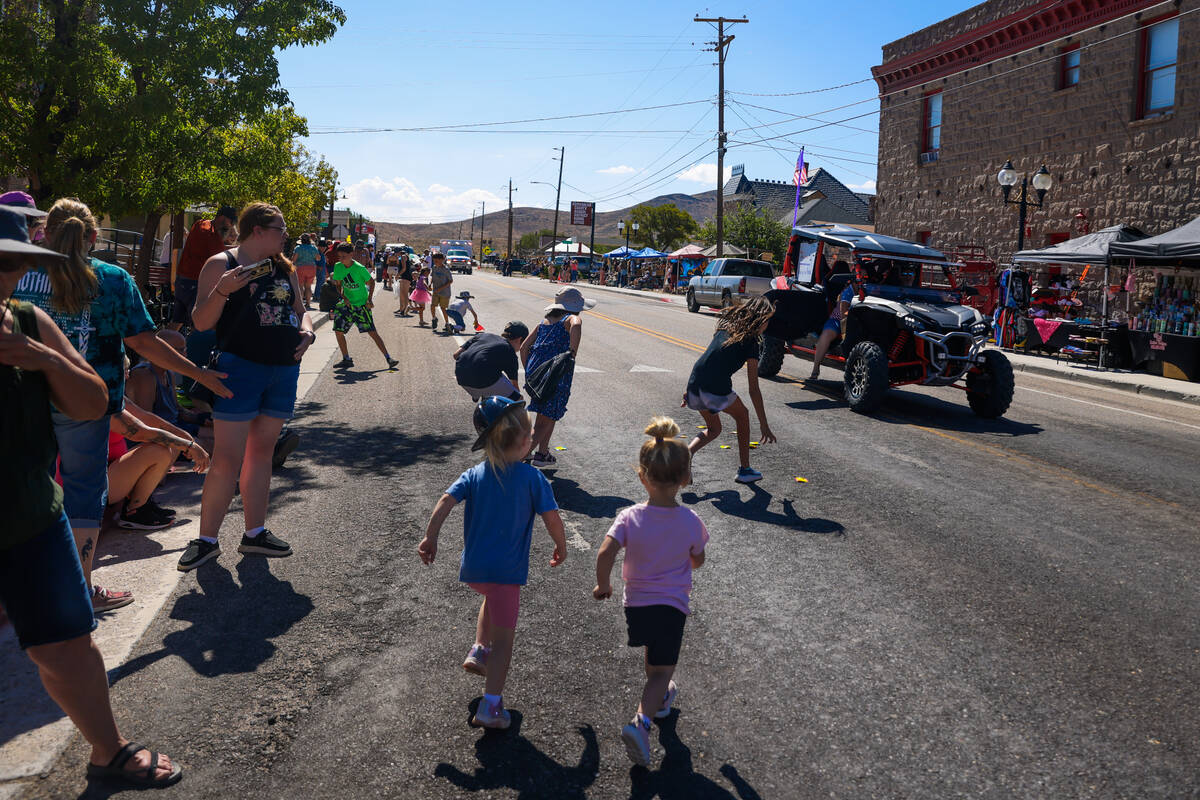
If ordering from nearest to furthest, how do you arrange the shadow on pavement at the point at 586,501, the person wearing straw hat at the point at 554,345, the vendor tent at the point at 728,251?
the shadow on pavement at the point at 586,501 < the person wearing straw hat at the point at 554,345 < the vendor tent at the point at 728,251

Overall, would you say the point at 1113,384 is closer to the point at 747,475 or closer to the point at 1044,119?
the point at 747,475

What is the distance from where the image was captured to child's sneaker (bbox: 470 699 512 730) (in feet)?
11.8

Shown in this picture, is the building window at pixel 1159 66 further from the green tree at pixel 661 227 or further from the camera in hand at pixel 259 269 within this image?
the green tree at pixel 661 227

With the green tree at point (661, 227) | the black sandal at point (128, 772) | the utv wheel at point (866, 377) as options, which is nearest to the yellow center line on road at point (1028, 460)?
the utv wheel at point (866, 377)

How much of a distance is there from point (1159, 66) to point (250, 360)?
24264 mm

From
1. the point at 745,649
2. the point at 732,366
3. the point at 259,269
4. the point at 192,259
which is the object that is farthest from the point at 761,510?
the point at 192,259

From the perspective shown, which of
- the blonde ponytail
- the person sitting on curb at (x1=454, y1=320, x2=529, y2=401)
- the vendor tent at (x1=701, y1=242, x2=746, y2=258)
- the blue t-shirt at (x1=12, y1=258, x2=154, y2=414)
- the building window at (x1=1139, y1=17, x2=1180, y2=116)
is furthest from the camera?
the vendor tent at (x1=701, y1=242, x2=746, y2=258)

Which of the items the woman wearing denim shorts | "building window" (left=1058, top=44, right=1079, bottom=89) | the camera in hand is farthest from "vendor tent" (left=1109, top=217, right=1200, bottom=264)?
the camera in hand

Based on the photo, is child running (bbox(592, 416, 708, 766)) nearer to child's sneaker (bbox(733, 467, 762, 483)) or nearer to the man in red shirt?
child's sneaker (bbox(733, 467, 762, 483))

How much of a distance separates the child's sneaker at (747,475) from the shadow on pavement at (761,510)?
0.19 ft

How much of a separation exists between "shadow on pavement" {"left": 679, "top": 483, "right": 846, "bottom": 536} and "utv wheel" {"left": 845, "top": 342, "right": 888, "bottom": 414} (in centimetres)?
401

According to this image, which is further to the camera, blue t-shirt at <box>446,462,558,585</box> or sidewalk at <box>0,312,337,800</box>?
blue t-shirt at <box>446,462,558,585</box>

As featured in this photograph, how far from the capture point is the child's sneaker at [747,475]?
306 inches

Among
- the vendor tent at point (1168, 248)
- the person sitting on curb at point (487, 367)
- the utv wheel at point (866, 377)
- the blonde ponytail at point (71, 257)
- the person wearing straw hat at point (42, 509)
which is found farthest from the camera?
the vendor tent at point (1168, 248)
